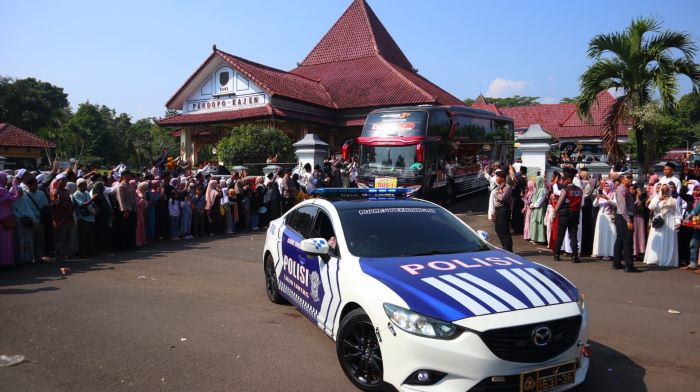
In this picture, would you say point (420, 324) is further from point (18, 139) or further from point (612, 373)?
point (18, 139)

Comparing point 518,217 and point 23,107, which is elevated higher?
point 23,107

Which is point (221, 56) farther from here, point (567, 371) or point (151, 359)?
point (567, 371)

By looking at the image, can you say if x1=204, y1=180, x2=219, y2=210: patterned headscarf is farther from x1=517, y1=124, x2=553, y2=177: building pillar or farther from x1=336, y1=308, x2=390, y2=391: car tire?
x1=336, y1=308, x2=390, y2=391: car tire

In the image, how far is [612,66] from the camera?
42.7ft

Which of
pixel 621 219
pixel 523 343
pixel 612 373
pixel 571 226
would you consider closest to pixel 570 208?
pixel 571 226

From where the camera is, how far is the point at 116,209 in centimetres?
1101

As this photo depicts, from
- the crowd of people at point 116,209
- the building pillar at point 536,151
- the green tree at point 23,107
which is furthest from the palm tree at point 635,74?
the green tree at point 23,107

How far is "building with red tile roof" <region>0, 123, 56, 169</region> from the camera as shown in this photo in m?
40.7

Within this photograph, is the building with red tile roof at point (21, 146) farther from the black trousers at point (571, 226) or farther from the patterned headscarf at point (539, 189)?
the black trousers at point (571, 226)

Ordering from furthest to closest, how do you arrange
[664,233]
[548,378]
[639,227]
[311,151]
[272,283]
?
[311,151] → [639,227] → [664,233] → [272,283] → [548,378]

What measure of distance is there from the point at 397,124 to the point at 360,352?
44.7ft

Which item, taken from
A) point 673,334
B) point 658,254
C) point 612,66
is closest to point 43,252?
point 673,334

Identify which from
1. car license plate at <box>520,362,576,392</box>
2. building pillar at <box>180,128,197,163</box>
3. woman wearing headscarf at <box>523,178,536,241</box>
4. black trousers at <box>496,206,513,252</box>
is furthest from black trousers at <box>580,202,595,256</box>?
building pillar at <box>180,128,197,163</box>

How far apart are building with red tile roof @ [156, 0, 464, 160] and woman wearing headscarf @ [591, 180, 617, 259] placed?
1725 cm
